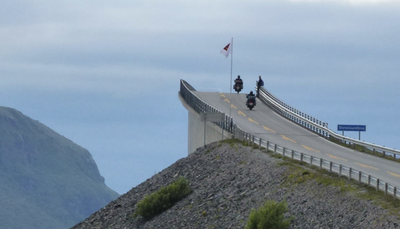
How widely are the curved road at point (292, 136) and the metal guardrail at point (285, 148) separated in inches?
24.3

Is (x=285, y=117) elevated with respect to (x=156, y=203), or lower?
elevated

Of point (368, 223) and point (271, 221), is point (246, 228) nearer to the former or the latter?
point (271, 221)

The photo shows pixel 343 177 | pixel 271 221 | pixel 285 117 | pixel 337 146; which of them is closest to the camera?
pixel 271 221

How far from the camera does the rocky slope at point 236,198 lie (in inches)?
1353

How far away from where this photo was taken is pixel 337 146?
177 feet

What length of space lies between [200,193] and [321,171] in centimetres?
981

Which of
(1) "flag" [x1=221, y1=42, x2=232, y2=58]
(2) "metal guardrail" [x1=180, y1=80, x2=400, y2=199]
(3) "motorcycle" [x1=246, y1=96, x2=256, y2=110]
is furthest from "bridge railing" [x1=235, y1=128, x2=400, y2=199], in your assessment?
(3) "motorcycle" [x1=246, y1=96, x2=256, y2=110]

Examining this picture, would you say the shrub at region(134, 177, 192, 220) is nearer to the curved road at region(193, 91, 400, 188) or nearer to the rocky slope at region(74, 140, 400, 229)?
the rocky slope at region(74, 140, 400, 229)

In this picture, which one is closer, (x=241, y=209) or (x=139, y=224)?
(x=241, y=209)

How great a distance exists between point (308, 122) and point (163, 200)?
52.4 ft

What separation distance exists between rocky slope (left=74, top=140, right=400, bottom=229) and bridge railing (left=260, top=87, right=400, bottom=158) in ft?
21.4

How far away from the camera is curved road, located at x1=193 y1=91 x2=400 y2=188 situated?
44.1 m

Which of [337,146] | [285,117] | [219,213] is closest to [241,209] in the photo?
[219,213]

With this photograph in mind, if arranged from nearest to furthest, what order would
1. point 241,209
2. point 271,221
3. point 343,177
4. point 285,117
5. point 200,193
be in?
point 271,221, point 343,177, point 241,209, point 200,193, point 285,117
